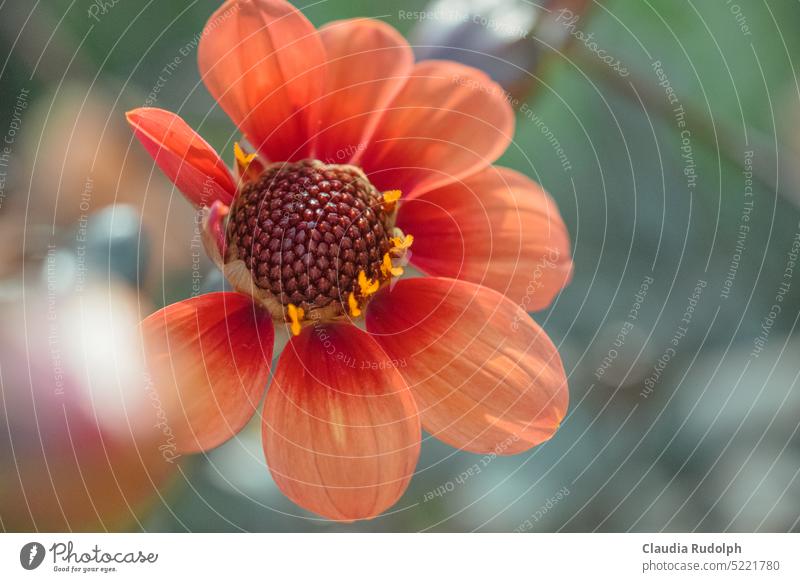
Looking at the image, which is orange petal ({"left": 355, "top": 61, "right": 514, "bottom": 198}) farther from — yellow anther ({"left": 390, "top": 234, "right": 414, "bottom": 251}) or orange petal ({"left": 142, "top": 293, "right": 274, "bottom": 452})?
orange petal ({"left": 142, "top": 293, "right": 274, "bottom": 452})

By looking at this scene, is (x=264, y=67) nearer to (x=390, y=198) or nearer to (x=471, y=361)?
(x=390, y=198)

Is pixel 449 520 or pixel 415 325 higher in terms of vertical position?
pixel 415 325

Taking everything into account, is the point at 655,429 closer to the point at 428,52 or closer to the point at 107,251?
the point at 428,52

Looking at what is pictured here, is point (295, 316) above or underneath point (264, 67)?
underneath

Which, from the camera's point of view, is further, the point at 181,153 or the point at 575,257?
the point at 575,257

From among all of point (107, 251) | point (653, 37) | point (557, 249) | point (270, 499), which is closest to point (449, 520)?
point (270, 499)

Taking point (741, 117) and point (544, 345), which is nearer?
point (544, 345)

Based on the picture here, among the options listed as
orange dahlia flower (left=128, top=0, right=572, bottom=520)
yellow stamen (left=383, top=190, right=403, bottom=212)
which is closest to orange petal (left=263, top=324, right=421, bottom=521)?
orange dahlia flower (left=128, top=0, right=572, bottom=520)

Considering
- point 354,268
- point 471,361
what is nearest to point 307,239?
point 354,268
